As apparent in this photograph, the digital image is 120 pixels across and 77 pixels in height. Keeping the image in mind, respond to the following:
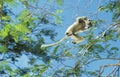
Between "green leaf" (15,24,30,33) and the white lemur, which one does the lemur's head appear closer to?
the white lemur

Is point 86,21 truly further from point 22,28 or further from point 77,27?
point 22,28

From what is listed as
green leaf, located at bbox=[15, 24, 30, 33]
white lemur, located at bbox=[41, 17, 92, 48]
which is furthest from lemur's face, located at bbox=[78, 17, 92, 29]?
green leaf, located at bbox=[15, 24, 30, 33]

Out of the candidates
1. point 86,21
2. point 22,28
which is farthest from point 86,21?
point 22,28

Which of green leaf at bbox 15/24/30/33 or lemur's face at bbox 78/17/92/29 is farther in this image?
green leaf at bbox 15/24/30/33

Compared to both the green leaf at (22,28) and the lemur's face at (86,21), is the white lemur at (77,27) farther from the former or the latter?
the green leaf at (22,28)

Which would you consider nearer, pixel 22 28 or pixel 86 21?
pixel 86 21

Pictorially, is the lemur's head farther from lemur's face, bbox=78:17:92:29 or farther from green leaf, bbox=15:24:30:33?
green leaf, bbox=15:24:30:33

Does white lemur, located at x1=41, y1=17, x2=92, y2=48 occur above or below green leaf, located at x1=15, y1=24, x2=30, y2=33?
below

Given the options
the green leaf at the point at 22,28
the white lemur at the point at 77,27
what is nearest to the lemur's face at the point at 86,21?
the white lemur at the point at 77,27

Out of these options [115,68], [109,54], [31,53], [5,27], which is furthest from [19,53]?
[115,68]

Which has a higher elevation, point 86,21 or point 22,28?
point 22,28

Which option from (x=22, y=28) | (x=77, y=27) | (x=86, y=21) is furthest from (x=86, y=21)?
(x=22, y=28)

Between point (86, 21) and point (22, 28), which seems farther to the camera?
point (22, 28)

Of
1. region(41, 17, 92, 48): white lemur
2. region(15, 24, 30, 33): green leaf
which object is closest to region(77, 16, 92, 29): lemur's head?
region(41, 17, 92, 48): white lemur
